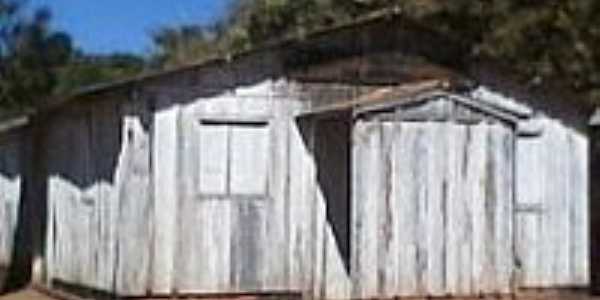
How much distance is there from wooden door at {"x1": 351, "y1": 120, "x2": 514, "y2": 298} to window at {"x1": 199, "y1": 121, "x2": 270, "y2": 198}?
4.26ft

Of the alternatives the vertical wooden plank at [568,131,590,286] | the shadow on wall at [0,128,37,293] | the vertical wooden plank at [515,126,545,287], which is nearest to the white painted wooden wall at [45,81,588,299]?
the vertical wooden plank at [515,126,545,287]

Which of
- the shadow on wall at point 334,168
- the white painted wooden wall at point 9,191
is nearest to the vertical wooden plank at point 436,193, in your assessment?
the shadow on wall at point 334,168

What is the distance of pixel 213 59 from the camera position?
1892cm

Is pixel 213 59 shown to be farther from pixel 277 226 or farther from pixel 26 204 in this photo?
pixel 26 204

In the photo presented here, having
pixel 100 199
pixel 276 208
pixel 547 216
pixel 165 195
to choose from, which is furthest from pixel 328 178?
pixel 547 216

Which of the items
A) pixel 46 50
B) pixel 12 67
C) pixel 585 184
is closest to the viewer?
pixel 585 184

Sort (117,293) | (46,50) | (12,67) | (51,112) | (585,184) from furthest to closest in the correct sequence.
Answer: (46,50), (12,67), (51,112), (585,184), (117,293)

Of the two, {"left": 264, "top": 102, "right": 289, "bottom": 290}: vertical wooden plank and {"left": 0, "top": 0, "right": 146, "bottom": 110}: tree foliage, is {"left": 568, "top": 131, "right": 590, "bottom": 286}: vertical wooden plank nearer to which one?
{"left": 264, "top": 102, "right": 289, "bottom": 290}: vertical wooden plank

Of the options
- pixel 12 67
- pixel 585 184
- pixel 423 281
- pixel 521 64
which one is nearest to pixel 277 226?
pixel 423 281

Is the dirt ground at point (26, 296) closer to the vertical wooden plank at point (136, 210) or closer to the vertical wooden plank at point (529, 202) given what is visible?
the vertical wooden plank at point (136, 210)

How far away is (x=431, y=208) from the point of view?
62.8 feet

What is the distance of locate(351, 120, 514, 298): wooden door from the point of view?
61.8 ft

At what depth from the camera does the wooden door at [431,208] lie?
18828 mm

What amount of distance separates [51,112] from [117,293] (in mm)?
4932
